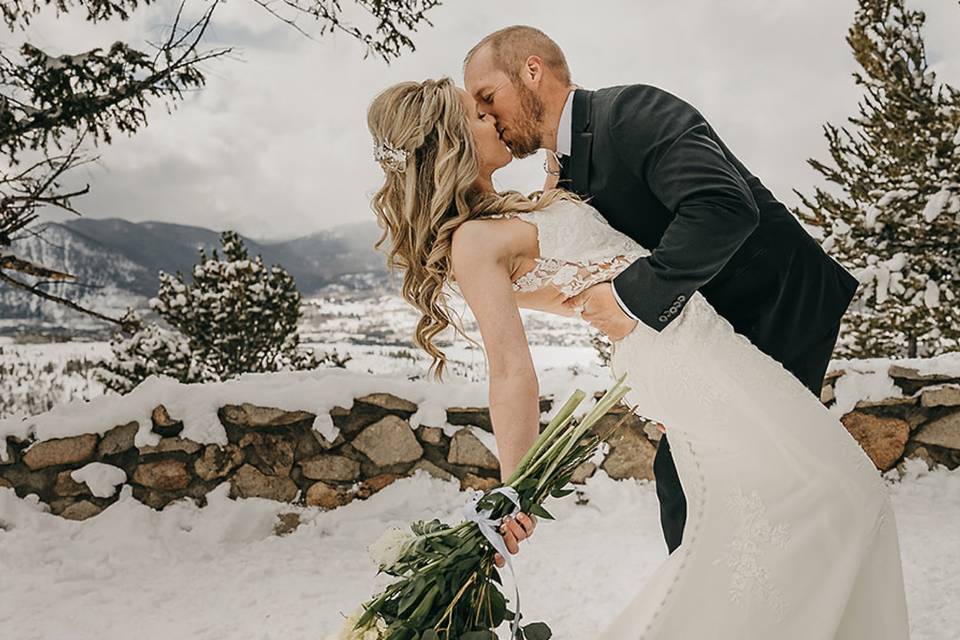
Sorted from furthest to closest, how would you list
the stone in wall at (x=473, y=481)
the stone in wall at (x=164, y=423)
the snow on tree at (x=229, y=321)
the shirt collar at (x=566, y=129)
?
the snow on tree at (x=229, y=321)
the stone in wall at (x=473, y=481)
the stone in wall at (x=164, y=423)
the shirt collar at (x=566, y=129)

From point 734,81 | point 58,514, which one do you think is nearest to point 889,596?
point 58,514

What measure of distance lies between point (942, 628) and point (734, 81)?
882 centimetres

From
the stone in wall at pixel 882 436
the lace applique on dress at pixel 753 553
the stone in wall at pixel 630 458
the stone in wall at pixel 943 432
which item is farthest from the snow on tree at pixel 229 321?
the lace applique on dress at pixel 753 553

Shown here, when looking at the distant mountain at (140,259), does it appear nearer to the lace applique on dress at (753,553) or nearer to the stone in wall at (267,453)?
the stone in wall at (267,453)

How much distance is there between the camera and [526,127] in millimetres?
1721

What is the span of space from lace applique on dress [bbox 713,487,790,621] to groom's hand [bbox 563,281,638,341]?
0.36 metres

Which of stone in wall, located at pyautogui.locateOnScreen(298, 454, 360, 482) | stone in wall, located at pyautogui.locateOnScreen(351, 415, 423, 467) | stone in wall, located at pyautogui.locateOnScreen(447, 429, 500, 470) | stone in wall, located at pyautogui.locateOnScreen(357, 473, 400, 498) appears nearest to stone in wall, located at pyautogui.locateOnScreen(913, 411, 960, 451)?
stone in wall, located at pyautogui.locateOnScreen(447, 429, 500, 470)

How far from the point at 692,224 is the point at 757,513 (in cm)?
48

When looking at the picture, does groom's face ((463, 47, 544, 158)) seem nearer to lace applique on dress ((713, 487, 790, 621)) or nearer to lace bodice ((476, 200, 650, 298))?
lace bodice ((476, 200, 650, 298))

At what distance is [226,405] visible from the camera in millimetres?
3951

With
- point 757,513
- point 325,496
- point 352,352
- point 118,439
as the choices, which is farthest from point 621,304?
point 352,352

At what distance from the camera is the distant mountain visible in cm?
672

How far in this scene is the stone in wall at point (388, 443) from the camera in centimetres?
405

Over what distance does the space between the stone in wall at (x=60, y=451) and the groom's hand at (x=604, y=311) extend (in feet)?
10.7
